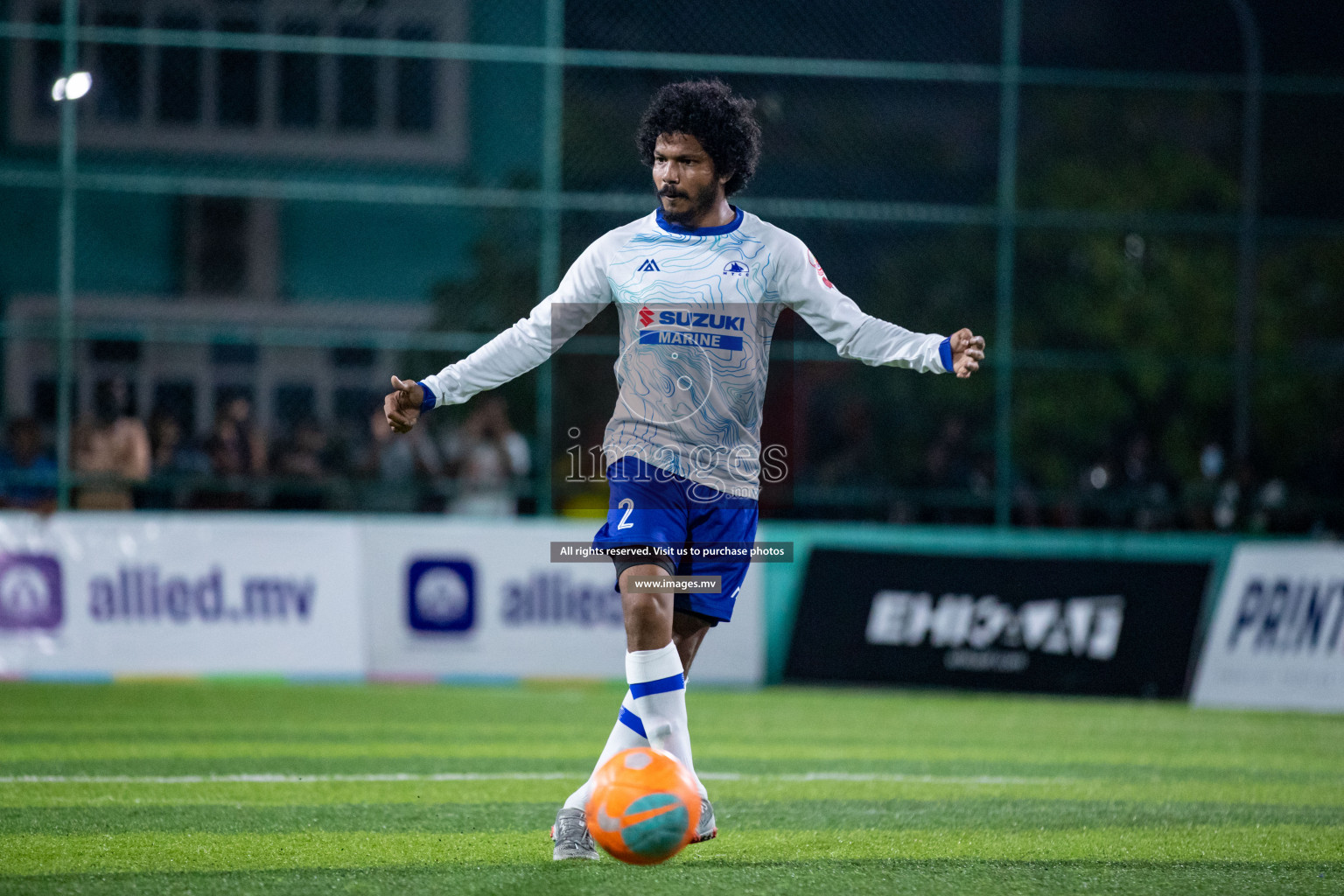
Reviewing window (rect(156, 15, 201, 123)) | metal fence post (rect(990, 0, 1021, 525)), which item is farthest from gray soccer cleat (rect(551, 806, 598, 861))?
window (rect(156, 15, 201, 123))

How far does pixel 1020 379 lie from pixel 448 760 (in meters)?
13.8

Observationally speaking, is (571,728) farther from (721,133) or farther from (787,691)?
(721,133)

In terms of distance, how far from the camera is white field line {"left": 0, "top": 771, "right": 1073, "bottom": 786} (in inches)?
266

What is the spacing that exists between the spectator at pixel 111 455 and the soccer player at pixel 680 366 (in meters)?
8.57

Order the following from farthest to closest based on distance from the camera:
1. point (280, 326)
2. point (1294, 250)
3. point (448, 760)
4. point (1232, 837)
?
point (1294, 250), point (280, 326), point (448, 760), point (1232, 837)

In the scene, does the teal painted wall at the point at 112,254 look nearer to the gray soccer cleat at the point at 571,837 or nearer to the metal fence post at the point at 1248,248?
the metal fence post at the point at 1248,248

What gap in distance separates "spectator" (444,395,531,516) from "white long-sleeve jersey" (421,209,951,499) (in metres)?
8.38

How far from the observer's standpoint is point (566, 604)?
484 inches

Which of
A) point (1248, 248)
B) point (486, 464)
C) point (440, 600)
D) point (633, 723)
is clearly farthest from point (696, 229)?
point (1248, 248)

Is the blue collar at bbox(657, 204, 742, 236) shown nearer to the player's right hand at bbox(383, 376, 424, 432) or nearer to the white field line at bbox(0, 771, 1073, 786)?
the player's right hand at bbox(383, 376, 424, 432)

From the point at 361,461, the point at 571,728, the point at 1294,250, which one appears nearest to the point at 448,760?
the point at 571,728

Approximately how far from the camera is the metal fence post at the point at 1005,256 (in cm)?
1415

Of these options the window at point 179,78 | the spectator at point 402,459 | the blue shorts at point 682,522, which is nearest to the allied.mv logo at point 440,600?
the spectator at point 402,459

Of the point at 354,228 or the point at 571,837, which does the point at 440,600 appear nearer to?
the point at 571,837
